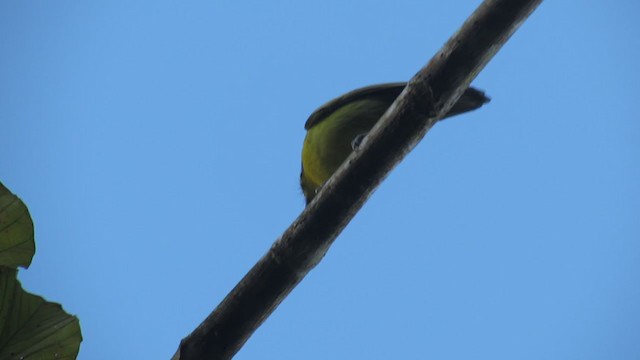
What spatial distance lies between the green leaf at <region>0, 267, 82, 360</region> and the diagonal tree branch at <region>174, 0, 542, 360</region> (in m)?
0.44

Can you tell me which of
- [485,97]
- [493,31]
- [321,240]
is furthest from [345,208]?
[485,97]

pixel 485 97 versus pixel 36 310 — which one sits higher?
pixel 485 97

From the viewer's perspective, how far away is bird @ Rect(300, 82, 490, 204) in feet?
16.8

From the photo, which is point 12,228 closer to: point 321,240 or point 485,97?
point 321,240

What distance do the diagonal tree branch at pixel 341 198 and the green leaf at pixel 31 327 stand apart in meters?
0.44

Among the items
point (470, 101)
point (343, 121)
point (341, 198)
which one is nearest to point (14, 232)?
point (341, 198)

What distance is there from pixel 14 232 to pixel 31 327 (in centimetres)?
37

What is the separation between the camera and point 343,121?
5.45m

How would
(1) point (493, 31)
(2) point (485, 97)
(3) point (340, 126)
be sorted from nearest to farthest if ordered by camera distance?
(1) point (493, 31)
(2) point (485, 97)
(3) point (340, 126)

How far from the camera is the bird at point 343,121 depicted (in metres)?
5.12

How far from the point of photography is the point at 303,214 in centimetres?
278

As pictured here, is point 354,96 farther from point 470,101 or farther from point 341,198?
point 341,198

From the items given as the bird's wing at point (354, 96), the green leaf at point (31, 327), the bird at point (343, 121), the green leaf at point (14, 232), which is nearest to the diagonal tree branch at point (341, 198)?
the green leaf at point (31, 327)

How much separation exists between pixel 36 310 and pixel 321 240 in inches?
44.2
